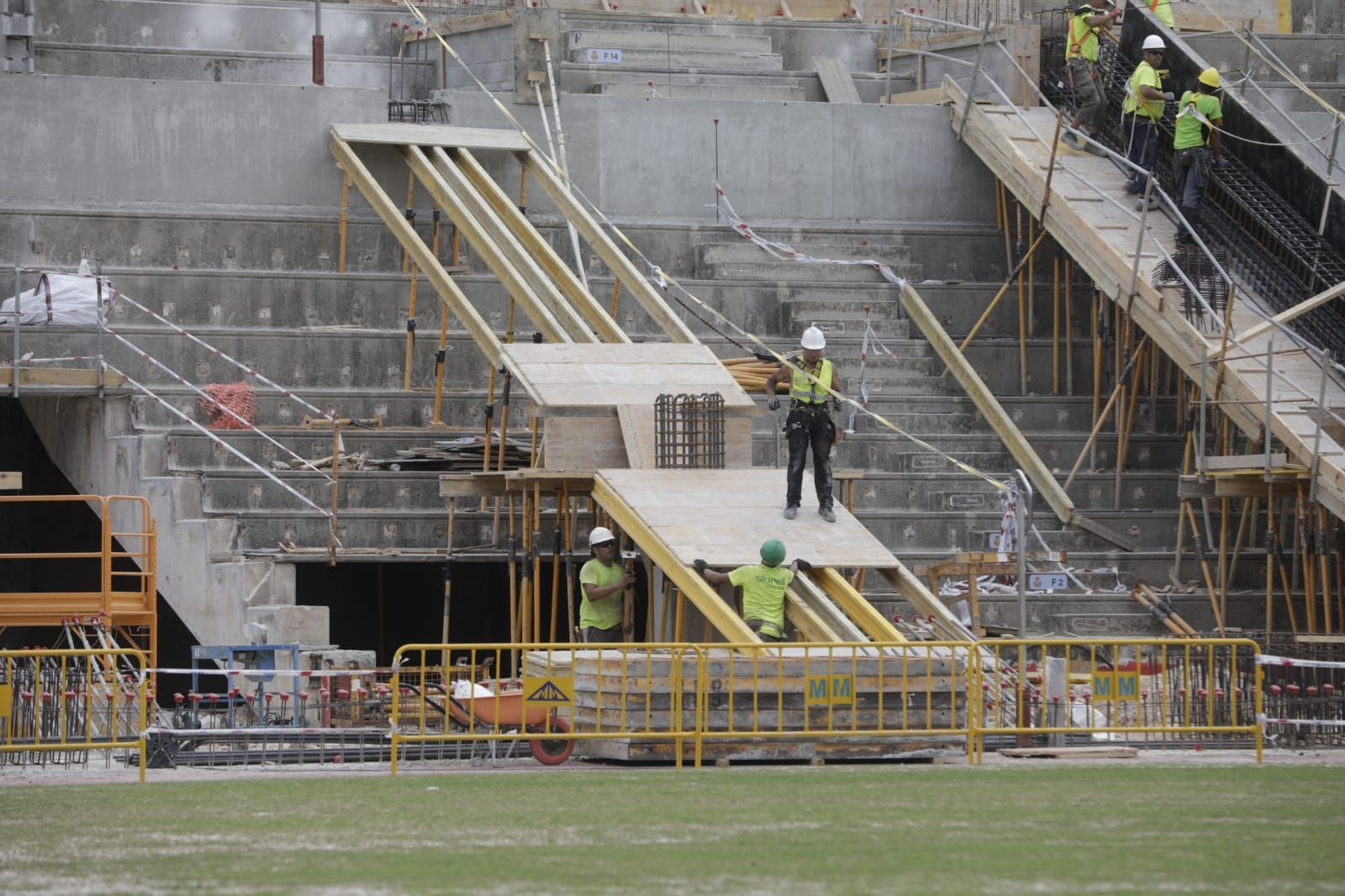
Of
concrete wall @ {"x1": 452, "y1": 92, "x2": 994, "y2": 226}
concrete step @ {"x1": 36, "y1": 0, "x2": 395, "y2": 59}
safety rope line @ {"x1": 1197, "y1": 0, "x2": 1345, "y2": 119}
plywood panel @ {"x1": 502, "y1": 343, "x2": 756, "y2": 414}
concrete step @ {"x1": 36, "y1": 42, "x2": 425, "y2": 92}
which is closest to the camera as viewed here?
plywood panel @ {"x1": 502, "y1": 343, "x2": 756, "y2": 414}

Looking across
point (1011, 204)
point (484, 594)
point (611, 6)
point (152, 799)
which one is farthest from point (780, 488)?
point (611, 6)

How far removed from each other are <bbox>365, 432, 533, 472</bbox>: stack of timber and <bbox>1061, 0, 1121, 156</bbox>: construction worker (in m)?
8.99

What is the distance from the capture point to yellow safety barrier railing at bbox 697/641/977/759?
1636 centimetres

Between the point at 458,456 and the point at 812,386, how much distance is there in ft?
16.4

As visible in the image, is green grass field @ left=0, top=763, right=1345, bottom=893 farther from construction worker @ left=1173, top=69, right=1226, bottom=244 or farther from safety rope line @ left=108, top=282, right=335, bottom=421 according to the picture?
construction worker @ left=1173, top=69, right=1226, bottom=244

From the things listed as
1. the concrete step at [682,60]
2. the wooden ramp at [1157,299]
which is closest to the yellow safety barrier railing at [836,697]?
the wooden ramp at [1157,299]

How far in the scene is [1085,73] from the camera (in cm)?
2905

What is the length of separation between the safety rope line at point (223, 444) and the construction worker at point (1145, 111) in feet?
33.9

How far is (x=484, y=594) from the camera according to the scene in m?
27.1

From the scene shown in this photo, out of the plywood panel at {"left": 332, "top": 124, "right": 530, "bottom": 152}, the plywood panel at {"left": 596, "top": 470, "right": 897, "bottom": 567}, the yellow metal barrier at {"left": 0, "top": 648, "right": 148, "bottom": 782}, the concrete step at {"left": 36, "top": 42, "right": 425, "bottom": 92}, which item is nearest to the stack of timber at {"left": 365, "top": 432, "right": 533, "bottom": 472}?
the plywood panel at {"left": 596, "top": 470, "right": 897, "bottom": 567}

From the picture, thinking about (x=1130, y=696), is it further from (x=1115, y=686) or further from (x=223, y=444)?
(x=223, y=444)

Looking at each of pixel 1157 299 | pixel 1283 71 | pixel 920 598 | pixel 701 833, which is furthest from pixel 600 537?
pixel 1283 71

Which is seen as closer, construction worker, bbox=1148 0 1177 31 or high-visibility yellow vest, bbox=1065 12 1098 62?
high-visibility yellow vest, bbox=1065 12 1098 62

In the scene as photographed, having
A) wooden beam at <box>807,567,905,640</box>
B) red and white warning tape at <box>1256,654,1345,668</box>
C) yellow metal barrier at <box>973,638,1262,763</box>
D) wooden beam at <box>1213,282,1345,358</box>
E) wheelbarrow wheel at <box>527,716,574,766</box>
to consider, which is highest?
wooden beam at <box>1213,282,1345,358</box>
